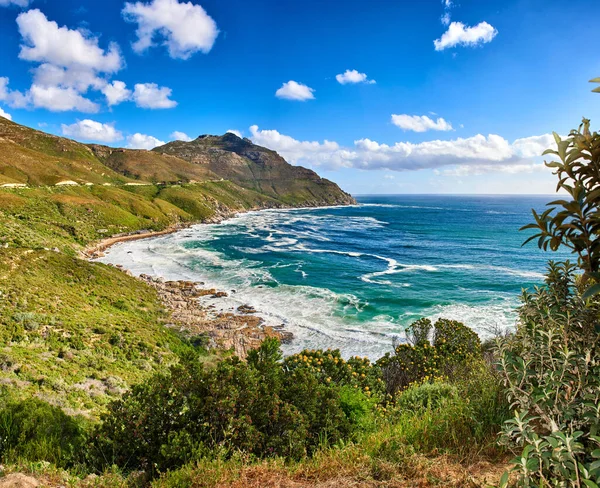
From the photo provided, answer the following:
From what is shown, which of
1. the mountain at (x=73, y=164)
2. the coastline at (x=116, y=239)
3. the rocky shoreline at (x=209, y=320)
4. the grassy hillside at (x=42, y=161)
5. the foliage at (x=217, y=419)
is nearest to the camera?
the foliage at (x=217, y=419)

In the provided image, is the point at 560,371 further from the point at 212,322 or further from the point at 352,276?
the point at 352,276

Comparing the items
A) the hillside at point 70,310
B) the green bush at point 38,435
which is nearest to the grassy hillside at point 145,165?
the hillside at point 70,310

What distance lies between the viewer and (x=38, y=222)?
2232 inches

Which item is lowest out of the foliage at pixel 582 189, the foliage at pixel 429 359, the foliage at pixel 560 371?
the foliage at pixel 429 359

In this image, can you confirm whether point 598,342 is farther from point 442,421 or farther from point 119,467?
point 119,467

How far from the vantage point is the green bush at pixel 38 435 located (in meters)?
6.26

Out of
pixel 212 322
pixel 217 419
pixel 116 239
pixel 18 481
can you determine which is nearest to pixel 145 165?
pixel 116 239

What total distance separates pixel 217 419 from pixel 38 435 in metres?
4.43

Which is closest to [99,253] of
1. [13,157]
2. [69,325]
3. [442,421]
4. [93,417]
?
[69,325]

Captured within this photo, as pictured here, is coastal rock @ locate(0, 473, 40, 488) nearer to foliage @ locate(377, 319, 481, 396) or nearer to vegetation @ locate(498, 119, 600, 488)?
vegetation @ locate(498, 119, 600, 488)

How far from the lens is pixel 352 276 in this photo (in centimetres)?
4706

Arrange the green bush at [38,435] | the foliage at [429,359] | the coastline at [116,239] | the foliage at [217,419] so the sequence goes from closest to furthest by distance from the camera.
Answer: the foliage at [217,419] → the green bush at [38,435] → the foliage at [429,359] → the coastline at [116,239]

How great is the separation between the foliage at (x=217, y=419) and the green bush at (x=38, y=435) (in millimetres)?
783

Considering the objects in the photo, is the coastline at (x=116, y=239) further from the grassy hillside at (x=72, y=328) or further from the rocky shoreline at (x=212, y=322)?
the rocky shoreline at (x=212, y=322)
